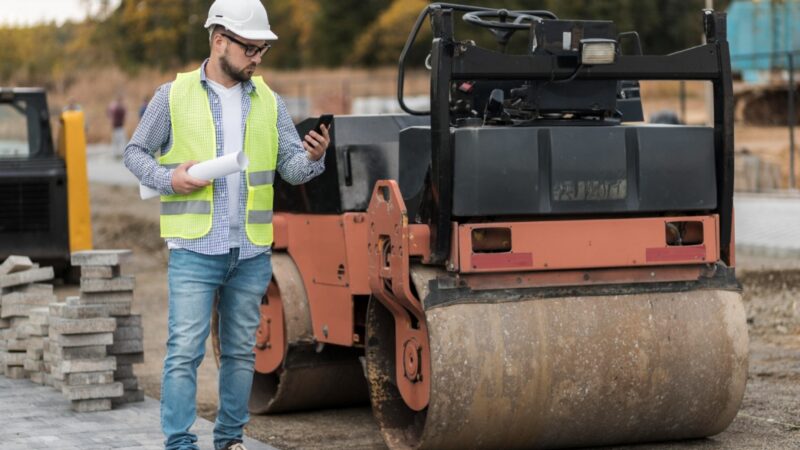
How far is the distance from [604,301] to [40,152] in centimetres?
967

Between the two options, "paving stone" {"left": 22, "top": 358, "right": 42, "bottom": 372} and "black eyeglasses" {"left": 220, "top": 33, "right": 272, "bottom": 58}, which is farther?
"paving stone" {"left": 22, "top": 358, "right": 42, "bottom": 372}

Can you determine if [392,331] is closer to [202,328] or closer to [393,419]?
[393,419]

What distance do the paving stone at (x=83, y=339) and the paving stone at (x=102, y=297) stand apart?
0.69ft

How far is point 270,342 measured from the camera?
8.06 metres

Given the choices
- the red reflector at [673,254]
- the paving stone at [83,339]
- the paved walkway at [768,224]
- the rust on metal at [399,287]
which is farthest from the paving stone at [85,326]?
the paved walkway at [768,224]

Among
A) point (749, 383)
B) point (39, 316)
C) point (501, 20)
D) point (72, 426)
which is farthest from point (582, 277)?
point (39, 316)

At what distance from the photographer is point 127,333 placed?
26.5ft

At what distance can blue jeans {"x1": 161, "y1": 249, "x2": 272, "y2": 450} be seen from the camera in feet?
19.6

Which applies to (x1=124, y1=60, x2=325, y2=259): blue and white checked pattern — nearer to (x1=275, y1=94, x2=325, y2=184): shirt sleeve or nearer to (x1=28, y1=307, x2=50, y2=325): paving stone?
(x1=275, y1=94, x2=325, y2=184): shirt sleeve

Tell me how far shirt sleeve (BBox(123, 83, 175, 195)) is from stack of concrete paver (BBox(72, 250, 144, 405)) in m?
2.00

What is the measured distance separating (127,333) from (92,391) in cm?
47

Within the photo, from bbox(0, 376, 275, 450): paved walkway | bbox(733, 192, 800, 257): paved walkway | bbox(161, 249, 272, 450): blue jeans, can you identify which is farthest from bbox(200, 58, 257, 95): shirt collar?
bbox(733, 192, 800, 257): paved walkway

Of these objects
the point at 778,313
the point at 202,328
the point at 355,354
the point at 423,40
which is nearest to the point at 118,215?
the point at 778,313

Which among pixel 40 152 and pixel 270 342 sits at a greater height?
pixel 40 152
